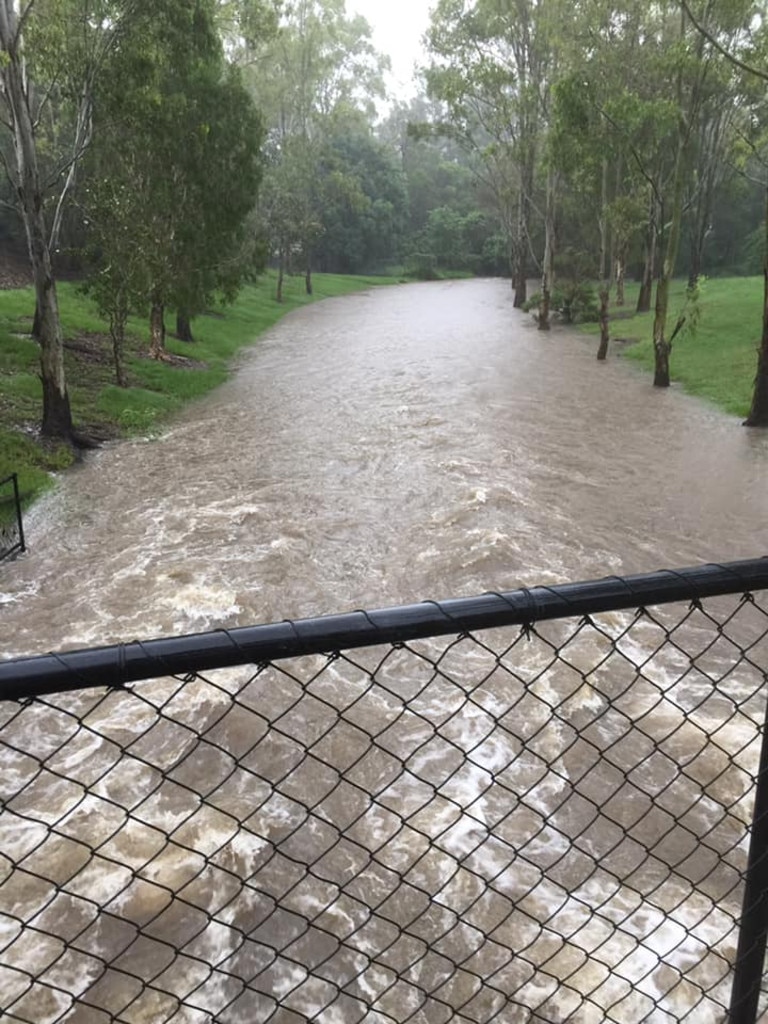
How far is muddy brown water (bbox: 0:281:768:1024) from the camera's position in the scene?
3768 mm

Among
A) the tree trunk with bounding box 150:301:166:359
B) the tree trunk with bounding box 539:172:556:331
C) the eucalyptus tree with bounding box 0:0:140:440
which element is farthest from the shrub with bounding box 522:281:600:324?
the eucalyptus tree with bounding box 0:0:140:440

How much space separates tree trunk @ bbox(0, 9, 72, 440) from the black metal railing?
10.2ft

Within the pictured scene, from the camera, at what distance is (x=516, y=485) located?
11.0 m

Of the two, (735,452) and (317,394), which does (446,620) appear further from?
(317,394)

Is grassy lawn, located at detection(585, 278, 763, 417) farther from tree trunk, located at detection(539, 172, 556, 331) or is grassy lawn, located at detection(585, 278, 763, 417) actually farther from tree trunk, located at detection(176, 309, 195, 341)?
tree trunk, located at detection(176, 309, 195, 341)

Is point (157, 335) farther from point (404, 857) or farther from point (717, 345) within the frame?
point (404, 857)

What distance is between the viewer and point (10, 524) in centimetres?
934

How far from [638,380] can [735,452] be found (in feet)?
23.1

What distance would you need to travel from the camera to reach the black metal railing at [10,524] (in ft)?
29.0

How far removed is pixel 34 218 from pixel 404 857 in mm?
10873

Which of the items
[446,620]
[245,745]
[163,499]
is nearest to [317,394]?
[163,499]

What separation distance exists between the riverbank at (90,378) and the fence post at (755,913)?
10449 millimetres

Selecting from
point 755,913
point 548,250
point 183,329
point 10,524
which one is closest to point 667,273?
point 548,250

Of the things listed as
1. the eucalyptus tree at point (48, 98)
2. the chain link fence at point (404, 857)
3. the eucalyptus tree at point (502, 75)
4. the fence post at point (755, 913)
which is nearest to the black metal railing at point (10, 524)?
the eucalyptus tree at point (48, 98)
